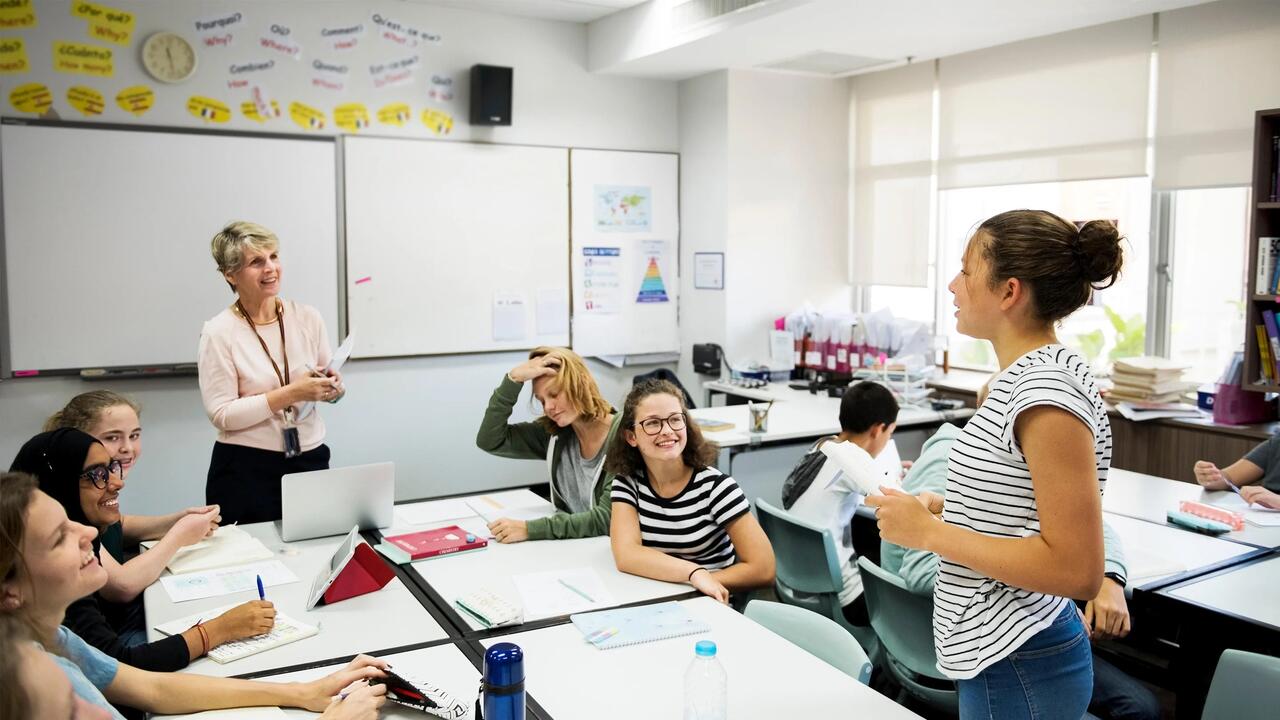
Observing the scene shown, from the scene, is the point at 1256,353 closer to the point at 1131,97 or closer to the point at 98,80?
the point at 1131,97

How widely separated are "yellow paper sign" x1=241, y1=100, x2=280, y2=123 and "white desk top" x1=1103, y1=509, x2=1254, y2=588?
4170mm

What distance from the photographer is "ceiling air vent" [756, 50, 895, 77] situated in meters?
5.34

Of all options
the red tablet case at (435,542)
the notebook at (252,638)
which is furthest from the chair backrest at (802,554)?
the notebook at (252,638)

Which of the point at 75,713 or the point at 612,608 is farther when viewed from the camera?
the point at 612,608

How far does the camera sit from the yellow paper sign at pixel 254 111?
4707mm

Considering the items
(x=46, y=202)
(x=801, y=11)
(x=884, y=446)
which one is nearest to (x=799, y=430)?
(x=884, y=446)

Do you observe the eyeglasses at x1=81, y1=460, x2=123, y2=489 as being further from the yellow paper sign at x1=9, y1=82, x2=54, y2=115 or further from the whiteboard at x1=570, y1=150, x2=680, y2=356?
the whiteboard at x1=570, y1=150, x2=680, y2=356

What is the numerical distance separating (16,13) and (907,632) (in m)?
4.51

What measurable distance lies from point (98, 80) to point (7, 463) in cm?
183

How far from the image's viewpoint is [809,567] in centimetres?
284

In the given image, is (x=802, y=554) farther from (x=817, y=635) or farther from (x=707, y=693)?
(x=707, y=693)

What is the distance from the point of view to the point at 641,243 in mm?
5945

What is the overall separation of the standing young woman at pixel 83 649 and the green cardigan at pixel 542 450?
1068mm

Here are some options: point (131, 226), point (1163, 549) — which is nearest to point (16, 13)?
point (131, 226)
